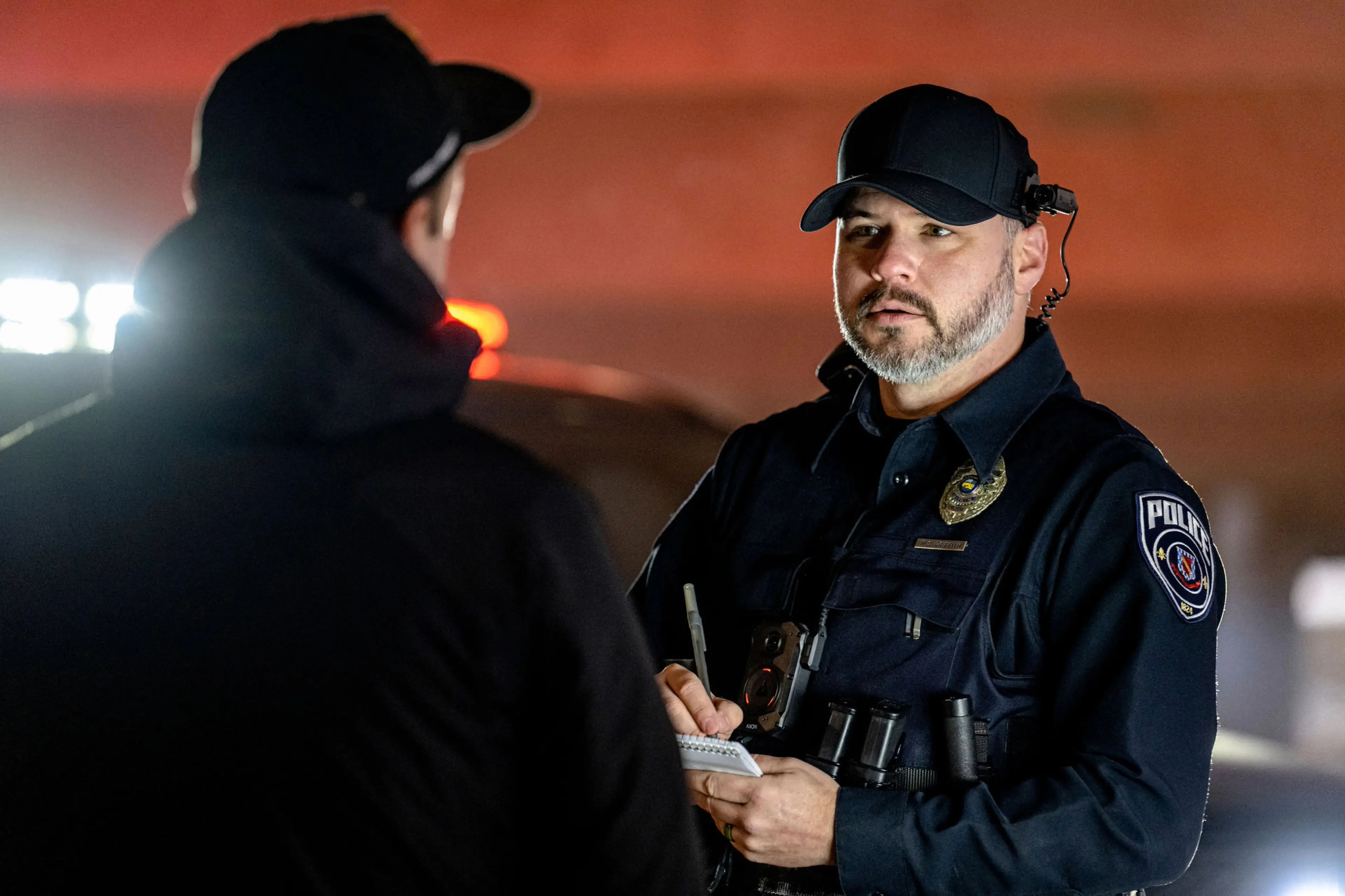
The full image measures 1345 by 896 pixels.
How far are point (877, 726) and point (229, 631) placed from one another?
0.86m

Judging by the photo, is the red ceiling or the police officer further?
the red ceiling

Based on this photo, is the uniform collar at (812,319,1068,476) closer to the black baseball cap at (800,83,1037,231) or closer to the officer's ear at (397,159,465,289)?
the black baseball cap at (800,83,1037,231)

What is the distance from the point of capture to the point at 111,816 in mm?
793

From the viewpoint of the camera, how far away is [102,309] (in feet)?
18.8

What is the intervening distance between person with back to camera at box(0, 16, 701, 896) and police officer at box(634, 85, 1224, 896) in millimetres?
653

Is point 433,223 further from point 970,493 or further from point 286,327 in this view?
point 970,493

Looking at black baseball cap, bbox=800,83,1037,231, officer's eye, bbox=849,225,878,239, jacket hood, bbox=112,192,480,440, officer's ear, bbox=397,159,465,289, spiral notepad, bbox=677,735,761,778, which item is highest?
black baseball cap, bbox=800,83,1037,231

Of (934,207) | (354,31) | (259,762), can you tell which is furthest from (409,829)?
(934,207)

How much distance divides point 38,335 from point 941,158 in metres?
5.03

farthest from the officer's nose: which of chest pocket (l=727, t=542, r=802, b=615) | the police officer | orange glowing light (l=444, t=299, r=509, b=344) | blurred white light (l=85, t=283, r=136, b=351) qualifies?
blurred white light (l=85, t=283, r=136, b=351)

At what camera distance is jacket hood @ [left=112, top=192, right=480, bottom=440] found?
2.53 feet

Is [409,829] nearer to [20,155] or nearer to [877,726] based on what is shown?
[877,726]

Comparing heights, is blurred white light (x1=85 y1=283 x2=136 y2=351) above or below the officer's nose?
below

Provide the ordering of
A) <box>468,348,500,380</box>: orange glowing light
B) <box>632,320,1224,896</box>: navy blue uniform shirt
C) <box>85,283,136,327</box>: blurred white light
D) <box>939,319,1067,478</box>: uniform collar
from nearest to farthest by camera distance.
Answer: <box>632,320,1224,896</box>: navy blue uniform shirt → <box>939,319,1067,478</box>: uniform collar → <box>468,348,500,380</box>: orange glowing light → <box>85,283,136,327</box>: blurred white light
